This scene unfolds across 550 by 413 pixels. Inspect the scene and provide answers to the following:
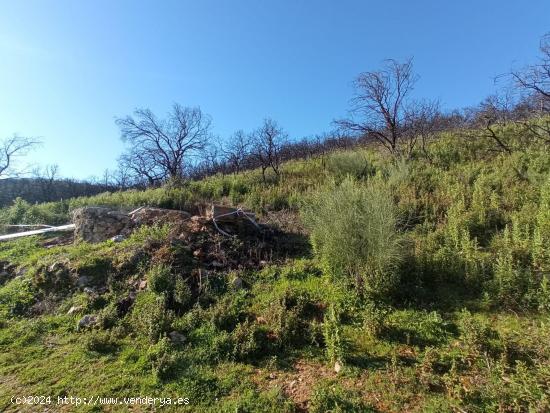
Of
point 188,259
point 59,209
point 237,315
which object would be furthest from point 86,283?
point 59,209

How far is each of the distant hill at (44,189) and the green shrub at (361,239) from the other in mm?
37021

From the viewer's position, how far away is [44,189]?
122 feet

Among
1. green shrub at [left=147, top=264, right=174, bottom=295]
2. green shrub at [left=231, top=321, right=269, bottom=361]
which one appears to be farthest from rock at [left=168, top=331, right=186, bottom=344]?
green shrub at [left=147, top=264, right=174, bottom=295]

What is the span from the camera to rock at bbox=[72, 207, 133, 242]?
8.13m

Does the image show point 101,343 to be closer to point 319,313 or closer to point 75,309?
point 75,309

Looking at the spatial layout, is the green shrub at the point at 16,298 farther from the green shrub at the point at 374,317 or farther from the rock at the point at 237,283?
the green shrub at the point at 374,317

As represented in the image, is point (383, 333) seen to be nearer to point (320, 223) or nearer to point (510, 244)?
point (320, 223)

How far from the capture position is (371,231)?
487 cm

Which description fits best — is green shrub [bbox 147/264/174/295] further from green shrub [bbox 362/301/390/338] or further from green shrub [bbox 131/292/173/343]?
green shrub [bbox 362/301/390/338]

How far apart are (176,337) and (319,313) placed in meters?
1.93

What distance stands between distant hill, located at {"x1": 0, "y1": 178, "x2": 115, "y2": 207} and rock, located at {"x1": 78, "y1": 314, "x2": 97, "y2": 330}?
35603mm

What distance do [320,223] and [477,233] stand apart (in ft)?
9.22

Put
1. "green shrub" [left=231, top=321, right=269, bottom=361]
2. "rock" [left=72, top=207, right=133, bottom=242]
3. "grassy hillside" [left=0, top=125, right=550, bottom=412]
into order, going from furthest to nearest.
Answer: "rock" [left=72, top=207, right=133, bottom=242]
"green shrub" [left=231, top=321, right=269, bottom=361]
"grassy hillside" [left=0, top=125, right=550, bottom=412]

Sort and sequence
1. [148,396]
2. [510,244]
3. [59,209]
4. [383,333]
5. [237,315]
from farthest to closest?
[59,209], [510,244], [237,315], [383,333], [148,396]
